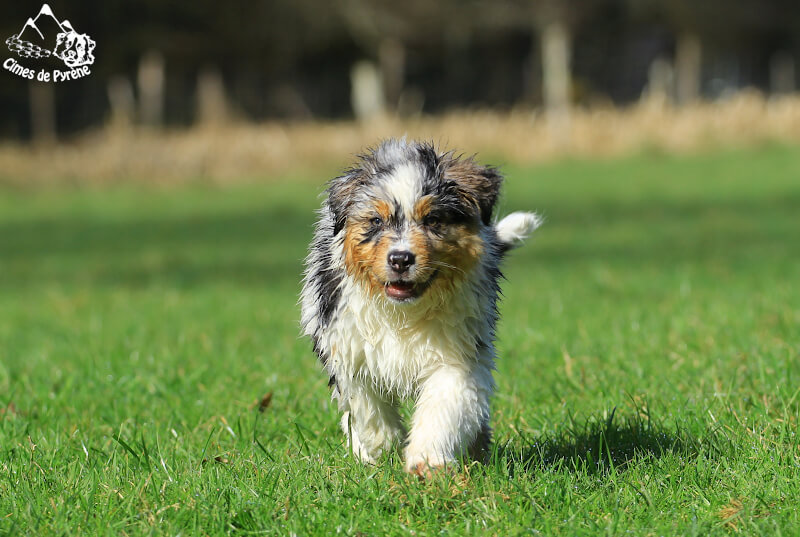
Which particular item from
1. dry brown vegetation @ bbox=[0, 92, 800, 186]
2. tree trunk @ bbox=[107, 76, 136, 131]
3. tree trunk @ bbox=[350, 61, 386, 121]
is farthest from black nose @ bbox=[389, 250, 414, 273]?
tree trunk @ bbox=[350, 61, 386, 121]

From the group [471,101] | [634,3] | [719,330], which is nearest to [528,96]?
[471,101]

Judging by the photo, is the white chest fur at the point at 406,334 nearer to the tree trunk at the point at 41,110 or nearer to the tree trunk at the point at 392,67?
the tree trunk at the point at 41,110

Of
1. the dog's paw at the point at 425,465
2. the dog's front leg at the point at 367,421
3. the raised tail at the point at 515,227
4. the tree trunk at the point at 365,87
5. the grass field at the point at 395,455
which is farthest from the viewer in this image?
the tree trunk at the point at 365,87

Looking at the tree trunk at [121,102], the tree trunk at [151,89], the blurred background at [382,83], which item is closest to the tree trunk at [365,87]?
the blurred background at [382,83]

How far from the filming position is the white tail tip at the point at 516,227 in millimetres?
5316

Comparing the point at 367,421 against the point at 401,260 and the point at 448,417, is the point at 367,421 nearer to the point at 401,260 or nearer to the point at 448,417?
the point at 448,417

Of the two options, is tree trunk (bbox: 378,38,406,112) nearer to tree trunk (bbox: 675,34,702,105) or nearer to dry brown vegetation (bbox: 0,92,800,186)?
dry brown vegetation (bbox: 0,92,800,186)

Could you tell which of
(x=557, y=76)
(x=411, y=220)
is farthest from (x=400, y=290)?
(x=557, y=76)

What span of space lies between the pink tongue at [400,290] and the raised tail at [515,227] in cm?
123

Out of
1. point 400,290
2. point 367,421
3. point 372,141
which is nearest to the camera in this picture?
point 400,290

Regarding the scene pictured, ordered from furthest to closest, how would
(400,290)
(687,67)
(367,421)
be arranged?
1. (687,67)
2. (367,421)
3. (400,290)

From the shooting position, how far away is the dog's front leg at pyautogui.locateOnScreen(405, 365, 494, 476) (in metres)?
4.09

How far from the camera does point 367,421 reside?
4516mm

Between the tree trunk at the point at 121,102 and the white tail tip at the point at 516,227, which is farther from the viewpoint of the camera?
the tree trunk at the point at 121,102
